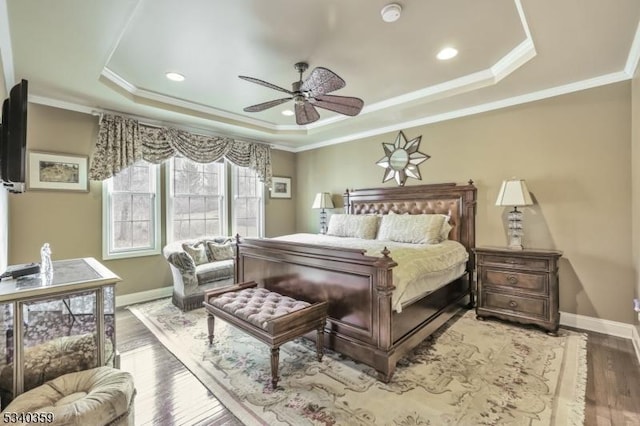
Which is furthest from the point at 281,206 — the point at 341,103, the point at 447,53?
the point at 447,53

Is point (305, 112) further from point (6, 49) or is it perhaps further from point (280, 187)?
point (280, 187)

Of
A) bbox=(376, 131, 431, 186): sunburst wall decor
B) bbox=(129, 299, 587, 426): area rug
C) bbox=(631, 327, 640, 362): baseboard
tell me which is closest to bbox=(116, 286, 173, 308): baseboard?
bbox=(129, 299, 587, 426): area rug

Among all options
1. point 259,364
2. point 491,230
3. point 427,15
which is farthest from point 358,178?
point 259,364

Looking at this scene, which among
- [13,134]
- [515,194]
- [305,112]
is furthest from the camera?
[515,194]

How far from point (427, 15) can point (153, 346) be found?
380 cm

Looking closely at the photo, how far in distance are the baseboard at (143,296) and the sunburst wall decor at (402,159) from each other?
3.89m

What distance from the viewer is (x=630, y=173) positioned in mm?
2900

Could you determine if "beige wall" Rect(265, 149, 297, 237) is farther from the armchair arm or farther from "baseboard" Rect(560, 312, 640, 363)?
"baseboard" Rect(560, 312, 640, 363)

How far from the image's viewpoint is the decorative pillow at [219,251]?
450 cm

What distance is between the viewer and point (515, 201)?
10.6 feet

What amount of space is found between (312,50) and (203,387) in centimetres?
301

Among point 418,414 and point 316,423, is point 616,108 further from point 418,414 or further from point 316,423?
point 316,423

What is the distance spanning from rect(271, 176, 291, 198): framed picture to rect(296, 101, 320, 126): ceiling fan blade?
111 inches

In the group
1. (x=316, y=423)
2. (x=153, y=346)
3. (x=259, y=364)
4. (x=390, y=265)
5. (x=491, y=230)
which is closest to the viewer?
(x=316, y=423)
